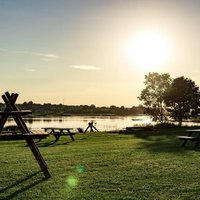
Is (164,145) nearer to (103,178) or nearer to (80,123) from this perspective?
(103,178)

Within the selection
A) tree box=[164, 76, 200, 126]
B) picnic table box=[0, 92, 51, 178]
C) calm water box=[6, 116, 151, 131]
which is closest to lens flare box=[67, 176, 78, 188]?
picnic table box=[0, 92, 51, 178]

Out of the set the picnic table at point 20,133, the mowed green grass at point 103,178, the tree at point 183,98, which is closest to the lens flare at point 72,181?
the mowed green grass at point 103,178

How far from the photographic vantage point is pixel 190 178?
389 inches

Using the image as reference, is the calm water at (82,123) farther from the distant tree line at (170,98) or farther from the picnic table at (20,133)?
the picnic table at (20,133)

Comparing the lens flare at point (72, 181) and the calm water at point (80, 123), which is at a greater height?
the calm water at point (80, 123)

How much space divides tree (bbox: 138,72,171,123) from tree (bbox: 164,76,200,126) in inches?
104

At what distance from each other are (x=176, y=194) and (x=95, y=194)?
6.47 ft

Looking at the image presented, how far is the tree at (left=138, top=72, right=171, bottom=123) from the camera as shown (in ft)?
195

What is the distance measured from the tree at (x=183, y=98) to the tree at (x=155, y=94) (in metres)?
2.64

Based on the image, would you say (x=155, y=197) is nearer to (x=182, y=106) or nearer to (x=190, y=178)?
(x=190, y=178)

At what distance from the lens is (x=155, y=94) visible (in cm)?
5994

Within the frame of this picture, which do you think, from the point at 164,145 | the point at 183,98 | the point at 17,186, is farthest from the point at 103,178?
the point at 183,98

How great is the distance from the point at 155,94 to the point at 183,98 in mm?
5986

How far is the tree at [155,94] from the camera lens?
59531mm
